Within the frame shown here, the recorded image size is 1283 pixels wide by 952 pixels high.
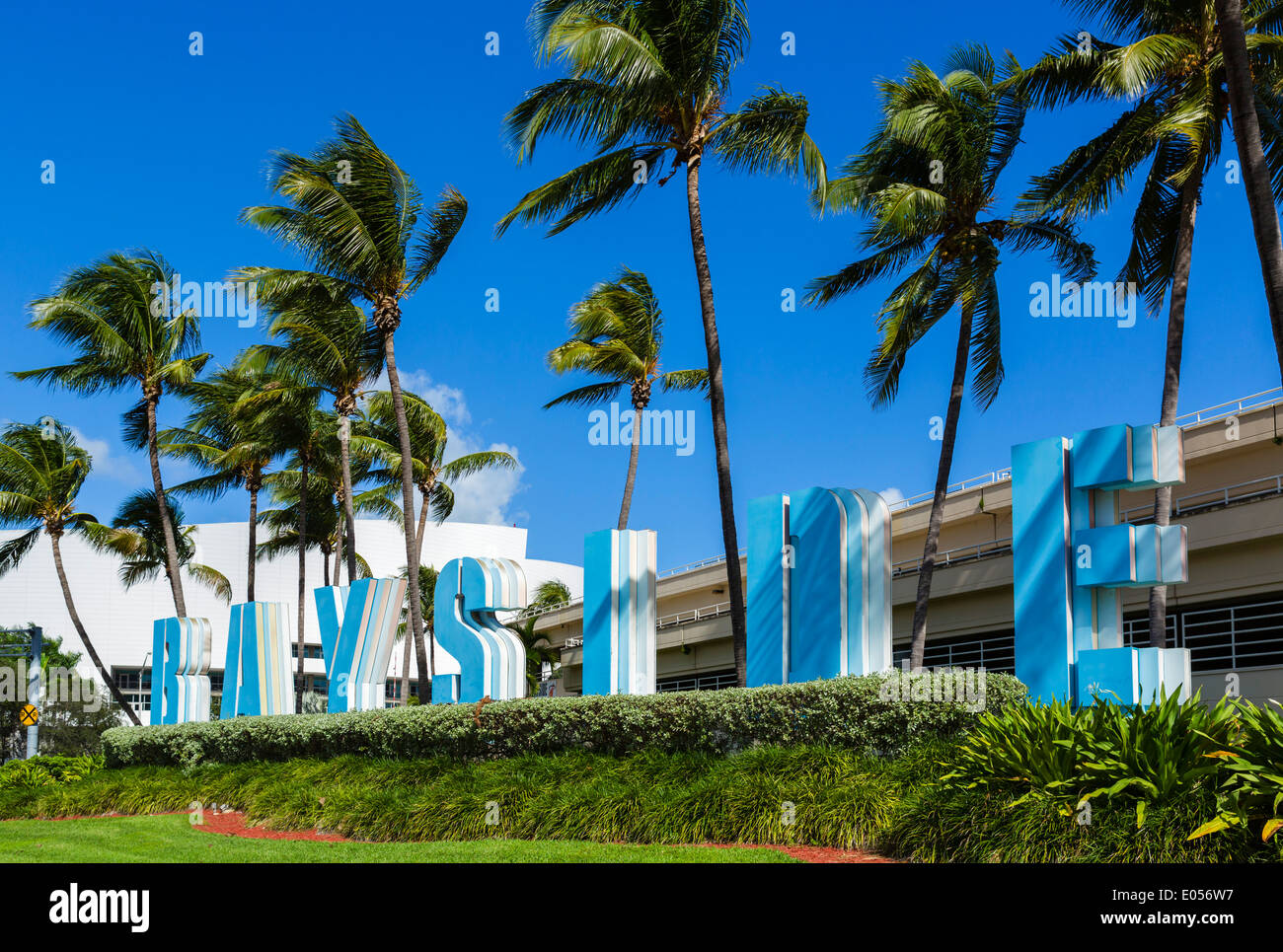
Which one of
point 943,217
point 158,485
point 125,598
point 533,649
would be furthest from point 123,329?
point 125,598

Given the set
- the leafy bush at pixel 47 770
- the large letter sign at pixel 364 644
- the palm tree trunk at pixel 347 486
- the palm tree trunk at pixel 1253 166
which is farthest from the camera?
the palm tree trunk at pixel 347 486

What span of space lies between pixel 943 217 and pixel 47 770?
22.5 metres

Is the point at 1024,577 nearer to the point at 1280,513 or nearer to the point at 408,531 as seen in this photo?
the point at 408,531

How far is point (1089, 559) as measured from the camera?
42.1 feet

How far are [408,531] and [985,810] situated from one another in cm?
1413

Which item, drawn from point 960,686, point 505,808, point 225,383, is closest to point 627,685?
point 505,808

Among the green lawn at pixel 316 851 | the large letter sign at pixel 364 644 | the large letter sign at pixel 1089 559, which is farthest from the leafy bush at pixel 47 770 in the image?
the large letter sign at pixel 1089 559

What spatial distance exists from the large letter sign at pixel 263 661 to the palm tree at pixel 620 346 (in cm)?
933

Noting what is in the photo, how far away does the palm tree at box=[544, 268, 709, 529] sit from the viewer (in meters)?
29.8

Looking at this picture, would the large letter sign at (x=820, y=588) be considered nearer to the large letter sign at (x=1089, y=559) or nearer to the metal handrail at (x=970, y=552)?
the large letter sign at (x=1089, y=559)

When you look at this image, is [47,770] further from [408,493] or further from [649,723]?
[649,723]

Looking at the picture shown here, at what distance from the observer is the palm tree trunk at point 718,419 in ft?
54.9

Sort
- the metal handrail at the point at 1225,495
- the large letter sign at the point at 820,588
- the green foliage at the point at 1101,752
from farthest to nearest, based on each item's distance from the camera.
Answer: the metal handrail at the point at 1225,495 < the large letter sign at the point at 820,588 < the green foliage at the point at 1101,752

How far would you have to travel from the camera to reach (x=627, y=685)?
1661cm
